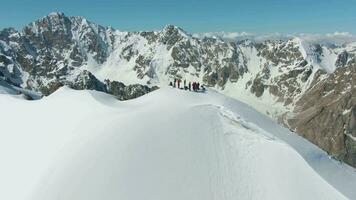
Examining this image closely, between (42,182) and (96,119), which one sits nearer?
(42,182)

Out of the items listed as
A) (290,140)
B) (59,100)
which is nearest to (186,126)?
(290,140)

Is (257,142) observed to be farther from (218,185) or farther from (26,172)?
(26,172)

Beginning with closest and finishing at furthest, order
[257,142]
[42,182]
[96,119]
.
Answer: [42,182]
[257,142]
[96,119]

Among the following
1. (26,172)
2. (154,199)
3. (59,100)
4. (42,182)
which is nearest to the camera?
(154,199)

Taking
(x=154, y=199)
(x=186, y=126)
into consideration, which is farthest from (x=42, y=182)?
(x=186, y=126)

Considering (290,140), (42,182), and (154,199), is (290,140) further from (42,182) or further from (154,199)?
(42,182)

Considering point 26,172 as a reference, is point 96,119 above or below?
above
